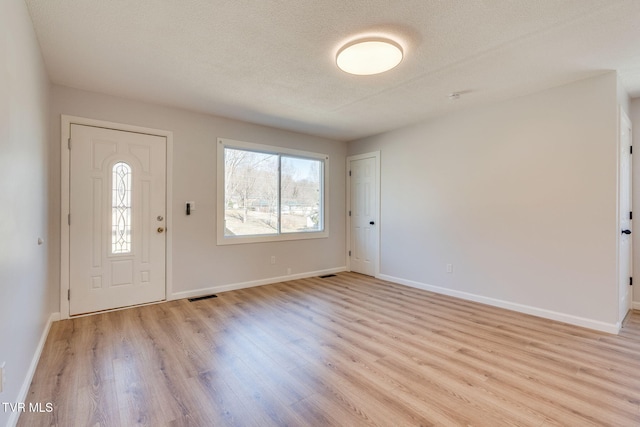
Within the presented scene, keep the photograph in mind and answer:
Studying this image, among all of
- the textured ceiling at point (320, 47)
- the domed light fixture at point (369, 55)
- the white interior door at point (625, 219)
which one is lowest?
the white interior door at point (625, 219)

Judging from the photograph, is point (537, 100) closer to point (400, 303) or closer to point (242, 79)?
point (400, 303)

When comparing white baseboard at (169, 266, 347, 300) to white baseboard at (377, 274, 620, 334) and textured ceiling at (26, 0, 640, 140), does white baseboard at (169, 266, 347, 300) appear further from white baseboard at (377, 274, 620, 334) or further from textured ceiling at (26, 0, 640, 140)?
textured ceiling at (26, 0, 640, 140)

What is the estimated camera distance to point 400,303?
3746 millimetres

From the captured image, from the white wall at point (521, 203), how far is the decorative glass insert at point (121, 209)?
3.75 m

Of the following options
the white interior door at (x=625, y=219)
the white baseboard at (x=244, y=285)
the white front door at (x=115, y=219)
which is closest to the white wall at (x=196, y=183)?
the white baseboard at (x=244, y=285)

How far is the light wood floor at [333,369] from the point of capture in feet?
5.62

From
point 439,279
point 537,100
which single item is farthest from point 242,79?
point 439,279

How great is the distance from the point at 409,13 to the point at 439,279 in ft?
11.0

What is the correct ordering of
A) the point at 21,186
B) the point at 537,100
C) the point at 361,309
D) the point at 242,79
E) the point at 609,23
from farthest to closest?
the point at 361,309, the point at 537,100, the point at 242,79, the point at 609,23, the point at 21,186

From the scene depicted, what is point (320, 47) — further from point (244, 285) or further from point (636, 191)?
point (636, 191)

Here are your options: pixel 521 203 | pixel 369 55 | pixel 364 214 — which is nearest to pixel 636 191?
pixel 521 203

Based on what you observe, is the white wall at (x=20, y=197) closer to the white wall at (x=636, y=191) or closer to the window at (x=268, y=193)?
the window at (x=268, y=193)

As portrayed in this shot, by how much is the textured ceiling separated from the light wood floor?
8.12 ft

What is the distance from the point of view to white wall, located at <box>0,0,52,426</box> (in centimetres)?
150
